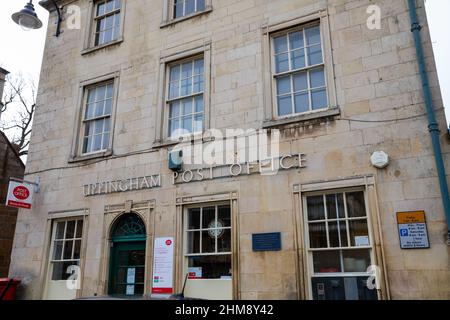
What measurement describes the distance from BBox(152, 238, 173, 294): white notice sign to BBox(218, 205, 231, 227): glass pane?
4.08 feet

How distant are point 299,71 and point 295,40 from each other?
33.7 inches

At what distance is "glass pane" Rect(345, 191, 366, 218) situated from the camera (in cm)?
762

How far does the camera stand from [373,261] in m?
7.21

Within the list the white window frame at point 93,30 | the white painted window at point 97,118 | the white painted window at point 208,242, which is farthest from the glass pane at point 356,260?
the white window frame at point 93,30

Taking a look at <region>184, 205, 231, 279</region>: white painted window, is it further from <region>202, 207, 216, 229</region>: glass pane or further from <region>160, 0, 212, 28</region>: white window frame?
<region>160, 0, 212, 28</region>: white window frame

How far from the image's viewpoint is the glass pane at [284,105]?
8953 mm

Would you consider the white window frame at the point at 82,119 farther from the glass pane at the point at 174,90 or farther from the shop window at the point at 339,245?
the shop window at the point at 339,245

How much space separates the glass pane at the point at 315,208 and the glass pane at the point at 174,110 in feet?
13.6

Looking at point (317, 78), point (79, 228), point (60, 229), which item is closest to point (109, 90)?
point (79, 228)

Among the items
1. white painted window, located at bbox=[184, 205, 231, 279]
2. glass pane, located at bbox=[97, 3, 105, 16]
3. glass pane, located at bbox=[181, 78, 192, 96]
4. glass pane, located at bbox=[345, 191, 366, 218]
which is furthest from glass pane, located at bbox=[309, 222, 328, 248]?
glass pane, located at bbox=[97, 3, 105, 16]

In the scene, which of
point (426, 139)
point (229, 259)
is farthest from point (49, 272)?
point (426, 139)

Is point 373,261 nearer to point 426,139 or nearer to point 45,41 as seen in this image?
point 426,139

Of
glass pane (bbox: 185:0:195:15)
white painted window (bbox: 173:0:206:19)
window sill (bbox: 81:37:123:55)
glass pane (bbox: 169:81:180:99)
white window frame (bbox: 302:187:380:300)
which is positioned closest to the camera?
white window frame (bbox: 302:187:380:300)

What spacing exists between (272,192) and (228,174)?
1.12 meters
